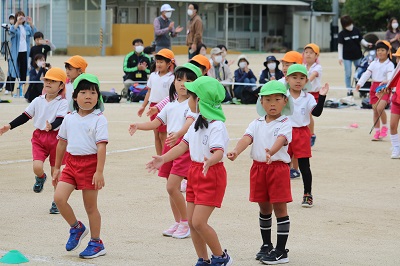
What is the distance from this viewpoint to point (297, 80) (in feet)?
30.8

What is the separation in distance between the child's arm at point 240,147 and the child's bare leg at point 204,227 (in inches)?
16.7

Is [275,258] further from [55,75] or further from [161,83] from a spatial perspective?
[161,83]

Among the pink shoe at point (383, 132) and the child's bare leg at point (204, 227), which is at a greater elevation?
the child's bare leg at point (204, 227)

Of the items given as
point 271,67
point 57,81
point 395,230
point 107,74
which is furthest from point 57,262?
point 107,74

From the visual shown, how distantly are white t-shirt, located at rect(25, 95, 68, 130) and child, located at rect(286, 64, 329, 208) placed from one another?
245cm

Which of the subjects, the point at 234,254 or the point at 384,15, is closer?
the point at 234,254

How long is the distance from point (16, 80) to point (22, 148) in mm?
10419

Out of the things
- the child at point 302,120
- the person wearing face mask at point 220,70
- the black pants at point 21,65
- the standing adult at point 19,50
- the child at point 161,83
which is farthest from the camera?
the black pants at point 21,65

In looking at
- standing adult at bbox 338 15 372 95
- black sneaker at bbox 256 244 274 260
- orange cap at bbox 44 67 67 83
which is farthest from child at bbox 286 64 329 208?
standing adult at bbox 338 15 372 95

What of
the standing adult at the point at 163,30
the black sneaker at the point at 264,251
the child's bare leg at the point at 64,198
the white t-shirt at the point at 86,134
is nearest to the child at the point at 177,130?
the white t-shirt at the point at 86,134

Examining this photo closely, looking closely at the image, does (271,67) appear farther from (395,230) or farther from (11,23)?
(395,230)

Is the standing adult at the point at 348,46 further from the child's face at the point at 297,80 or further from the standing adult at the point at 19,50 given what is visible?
the child's face at the point at 297,80

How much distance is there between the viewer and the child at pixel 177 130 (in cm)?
779

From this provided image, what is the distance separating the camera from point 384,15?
53875mm
